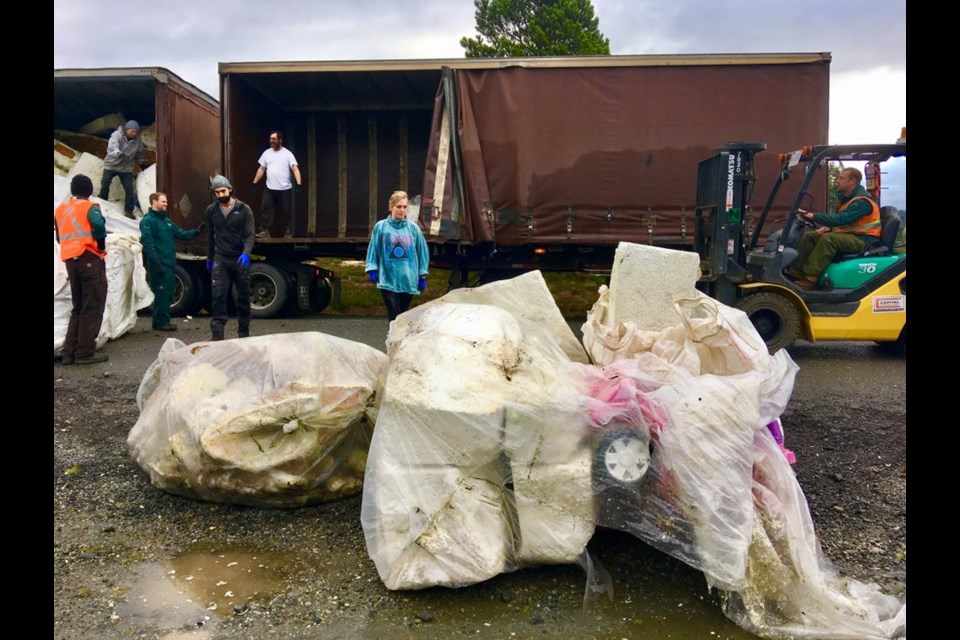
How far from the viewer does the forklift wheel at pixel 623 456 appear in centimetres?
255

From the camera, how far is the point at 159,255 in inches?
302

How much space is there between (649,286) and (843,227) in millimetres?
3228

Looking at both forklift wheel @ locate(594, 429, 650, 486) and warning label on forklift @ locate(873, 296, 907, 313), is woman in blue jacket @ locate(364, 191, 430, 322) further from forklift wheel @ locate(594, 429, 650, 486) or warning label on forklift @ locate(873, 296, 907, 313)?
warning label on forklift @ locate(873, 296, 907, 313)

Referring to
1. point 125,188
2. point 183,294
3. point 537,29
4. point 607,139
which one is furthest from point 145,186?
point 537,29

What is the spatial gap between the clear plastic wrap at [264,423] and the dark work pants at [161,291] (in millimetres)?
4490

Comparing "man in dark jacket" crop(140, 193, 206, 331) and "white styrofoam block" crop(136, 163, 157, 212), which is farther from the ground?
"white styrofoam block" crop(136, 163, 157, 212)

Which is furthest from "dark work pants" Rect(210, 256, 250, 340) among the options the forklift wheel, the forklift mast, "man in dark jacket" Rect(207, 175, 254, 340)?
the forklift wheel

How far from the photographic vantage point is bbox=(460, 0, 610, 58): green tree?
1967 centimetres

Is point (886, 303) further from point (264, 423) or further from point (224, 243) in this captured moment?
point (224, 243)

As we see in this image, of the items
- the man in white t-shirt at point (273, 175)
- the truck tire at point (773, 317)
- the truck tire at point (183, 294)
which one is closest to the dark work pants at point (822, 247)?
the truck tire at point (773, 317)

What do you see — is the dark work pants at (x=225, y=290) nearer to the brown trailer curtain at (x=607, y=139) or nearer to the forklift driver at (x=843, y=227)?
the brown trailer curtain at (x=607, y=139)

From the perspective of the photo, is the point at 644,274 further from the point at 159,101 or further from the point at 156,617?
the point at 159,101

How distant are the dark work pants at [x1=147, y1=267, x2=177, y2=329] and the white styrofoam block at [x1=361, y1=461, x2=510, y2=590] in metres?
5.85

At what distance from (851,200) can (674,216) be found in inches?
73.5
